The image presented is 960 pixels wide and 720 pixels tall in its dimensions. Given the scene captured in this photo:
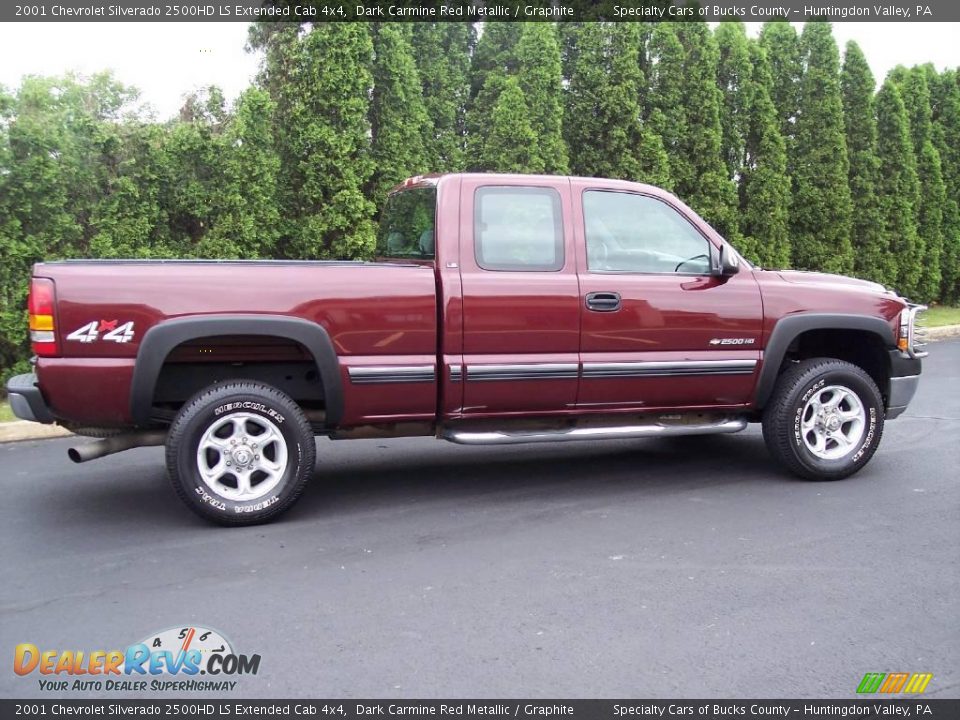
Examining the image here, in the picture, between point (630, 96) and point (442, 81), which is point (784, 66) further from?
point (442, 81)

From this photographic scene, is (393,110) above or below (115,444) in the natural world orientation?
above

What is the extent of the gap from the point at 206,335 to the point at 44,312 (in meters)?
0.78

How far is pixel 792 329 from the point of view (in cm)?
533

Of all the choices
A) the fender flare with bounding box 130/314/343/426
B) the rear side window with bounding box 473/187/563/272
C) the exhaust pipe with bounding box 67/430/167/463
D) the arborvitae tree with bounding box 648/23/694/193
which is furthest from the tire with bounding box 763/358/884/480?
the arborvitae tree with bounding box 648/23/694/193

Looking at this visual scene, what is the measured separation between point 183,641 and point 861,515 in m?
3.63

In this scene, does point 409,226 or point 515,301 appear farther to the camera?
point 409,226

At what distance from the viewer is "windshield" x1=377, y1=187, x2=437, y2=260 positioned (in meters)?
5.13

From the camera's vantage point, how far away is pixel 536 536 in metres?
4.45

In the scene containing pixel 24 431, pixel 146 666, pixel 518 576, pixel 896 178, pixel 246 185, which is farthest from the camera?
pixel 896 178

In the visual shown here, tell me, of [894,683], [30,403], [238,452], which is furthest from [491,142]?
[894,683]

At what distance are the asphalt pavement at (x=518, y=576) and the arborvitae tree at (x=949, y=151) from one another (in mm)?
13238

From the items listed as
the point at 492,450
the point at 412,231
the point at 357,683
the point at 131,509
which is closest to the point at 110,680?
the point at 357,683

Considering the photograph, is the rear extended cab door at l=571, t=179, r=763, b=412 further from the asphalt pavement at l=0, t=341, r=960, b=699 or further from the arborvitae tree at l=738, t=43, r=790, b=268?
the arborvitae tree at l=738, t=43, r=790, b=268
